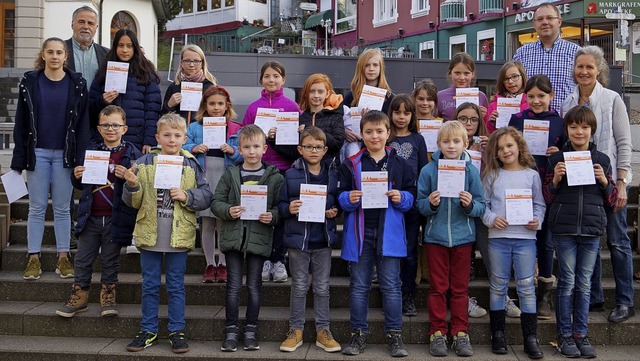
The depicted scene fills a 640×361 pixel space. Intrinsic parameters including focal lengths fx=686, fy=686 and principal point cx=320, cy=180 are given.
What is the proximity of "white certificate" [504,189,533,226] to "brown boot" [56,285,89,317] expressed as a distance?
3476 millimetres

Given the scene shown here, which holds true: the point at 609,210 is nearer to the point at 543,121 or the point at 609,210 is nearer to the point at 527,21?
the point at 543,121

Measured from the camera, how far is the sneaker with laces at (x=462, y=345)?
16.9ft

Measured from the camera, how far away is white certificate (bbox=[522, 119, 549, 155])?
5.52 metres

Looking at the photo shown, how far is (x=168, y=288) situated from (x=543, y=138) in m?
3.21

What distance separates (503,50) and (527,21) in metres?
1.28

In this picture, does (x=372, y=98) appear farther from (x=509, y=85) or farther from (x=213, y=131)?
(x=213, y=131)

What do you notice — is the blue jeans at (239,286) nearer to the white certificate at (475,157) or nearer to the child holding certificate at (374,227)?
the child holding certificate at (374,227)

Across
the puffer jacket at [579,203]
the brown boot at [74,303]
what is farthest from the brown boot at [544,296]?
the brown boot at [74,303]

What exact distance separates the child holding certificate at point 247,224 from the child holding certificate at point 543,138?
82.3 inches

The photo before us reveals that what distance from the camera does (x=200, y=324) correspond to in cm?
559

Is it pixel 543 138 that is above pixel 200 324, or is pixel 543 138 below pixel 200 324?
above

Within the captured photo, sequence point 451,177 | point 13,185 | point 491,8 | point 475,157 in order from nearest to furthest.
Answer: point 451,177, point 475,157, point 13,185, point 491,8

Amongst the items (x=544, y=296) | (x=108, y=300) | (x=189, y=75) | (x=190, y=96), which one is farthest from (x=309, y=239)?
(x=189, y=75)

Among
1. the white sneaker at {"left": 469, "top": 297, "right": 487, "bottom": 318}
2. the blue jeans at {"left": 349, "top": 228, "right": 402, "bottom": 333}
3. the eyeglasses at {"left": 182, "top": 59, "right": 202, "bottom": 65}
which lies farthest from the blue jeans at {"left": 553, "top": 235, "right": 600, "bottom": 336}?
the eyeglasses at {"left": 182, "top": 59, "right": 202, "bottom": 65}
